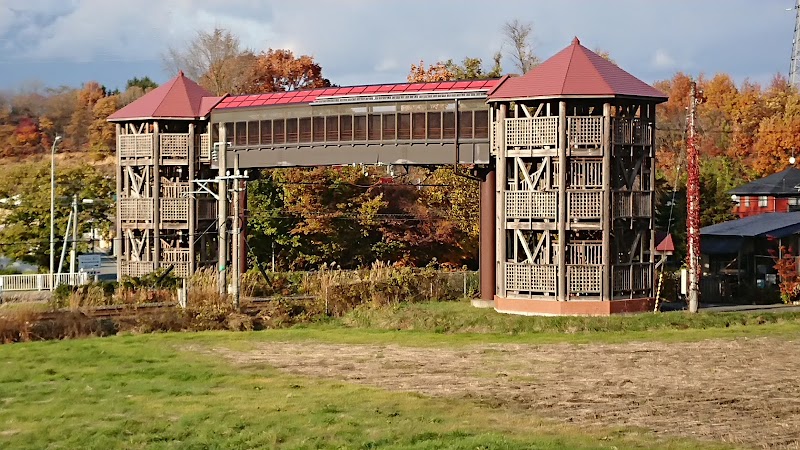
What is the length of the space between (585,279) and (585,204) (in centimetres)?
291

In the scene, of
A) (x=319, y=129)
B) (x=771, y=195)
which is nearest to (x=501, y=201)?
(x=319, y=129)

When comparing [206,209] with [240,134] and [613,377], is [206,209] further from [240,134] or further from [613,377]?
[613,377]

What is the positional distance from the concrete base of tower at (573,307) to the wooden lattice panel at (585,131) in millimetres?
6182

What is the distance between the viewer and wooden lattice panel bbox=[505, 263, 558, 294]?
45156 millimetres

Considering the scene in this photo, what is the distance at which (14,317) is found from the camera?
136 feet

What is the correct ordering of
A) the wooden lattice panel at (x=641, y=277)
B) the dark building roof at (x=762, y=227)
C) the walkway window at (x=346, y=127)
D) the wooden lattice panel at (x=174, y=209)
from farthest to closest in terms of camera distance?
the wooden lattice panel at (x=174, y=209) → the dark building roof at (x=762, y=227) → the walkway window at (x=346, y=127) → the wooden lattice panel at (x=641, y=277)

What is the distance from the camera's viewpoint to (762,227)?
5728cm

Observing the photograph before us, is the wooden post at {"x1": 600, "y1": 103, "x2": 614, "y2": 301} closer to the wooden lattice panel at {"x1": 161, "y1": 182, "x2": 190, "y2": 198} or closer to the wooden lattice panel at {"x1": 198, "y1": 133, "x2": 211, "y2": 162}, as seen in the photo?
the wooden lattice panel at {"x1": 198, "y1": 133, "x2": 211, "y2": 162}

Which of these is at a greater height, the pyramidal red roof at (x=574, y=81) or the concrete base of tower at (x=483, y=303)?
the pyramidal red roof at (x=574, y=81)

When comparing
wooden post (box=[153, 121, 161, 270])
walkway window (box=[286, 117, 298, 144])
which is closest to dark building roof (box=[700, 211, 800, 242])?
walkway window (box=[286, 117, 298, 144])

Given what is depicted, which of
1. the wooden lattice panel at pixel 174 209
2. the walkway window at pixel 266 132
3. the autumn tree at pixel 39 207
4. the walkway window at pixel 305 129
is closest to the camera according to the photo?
the walkway window at pixel 305 129

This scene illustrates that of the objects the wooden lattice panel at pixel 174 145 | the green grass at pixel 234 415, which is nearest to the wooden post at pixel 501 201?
the green grass at pixel 234 415

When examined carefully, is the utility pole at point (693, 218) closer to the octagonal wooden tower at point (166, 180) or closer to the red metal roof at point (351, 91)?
the red metal roof at point (351, 91)

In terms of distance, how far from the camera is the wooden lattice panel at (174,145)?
56.5 metres
